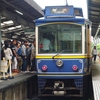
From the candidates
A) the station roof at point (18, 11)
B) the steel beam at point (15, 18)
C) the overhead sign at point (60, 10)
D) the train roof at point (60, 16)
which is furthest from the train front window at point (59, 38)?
the steel beam at point (15, 18)

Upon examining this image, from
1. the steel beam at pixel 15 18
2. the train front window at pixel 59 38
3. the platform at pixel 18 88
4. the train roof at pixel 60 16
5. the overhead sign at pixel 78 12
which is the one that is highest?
the steel beam at pixel 15 18

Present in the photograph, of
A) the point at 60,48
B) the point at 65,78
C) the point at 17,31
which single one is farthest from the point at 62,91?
the point at 17,31

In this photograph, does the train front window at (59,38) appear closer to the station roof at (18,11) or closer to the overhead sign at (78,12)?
the overhead sign at (78,12)

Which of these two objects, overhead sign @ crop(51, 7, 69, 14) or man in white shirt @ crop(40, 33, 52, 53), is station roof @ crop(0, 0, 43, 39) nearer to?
overhead sign @ crop(51, 7, 69, 14)

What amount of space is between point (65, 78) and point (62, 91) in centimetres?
50

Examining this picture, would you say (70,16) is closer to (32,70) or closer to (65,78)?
(65,78)

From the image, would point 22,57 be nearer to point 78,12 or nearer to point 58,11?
point 78,12

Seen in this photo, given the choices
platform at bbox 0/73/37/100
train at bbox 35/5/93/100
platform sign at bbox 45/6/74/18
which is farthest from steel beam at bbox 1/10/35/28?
train at bbox 35/5/93/100

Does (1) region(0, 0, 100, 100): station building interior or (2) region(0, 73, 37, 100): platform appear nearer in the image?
(2) region(0, 73, 37, 100): platform

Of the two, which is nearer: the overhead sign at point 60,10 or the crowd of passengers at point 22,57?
the overhead sign at point 60,10

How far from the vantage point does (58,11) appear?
975 centimetres

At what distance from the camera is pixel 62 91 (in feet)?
30.8

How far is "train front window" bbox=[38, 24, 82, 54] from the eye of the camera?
9.33 metres

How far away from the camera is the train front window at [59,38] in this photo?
30.6ft
